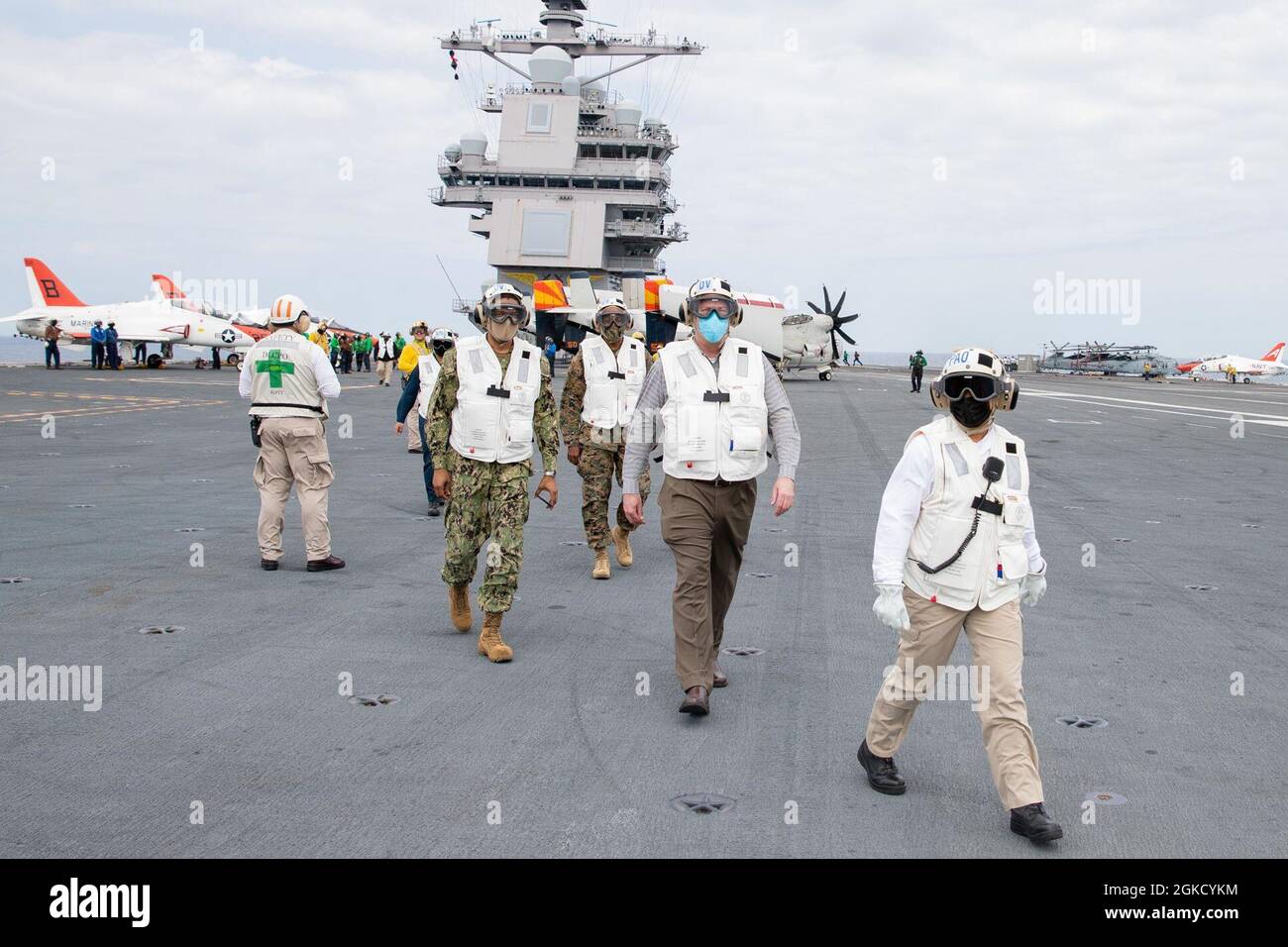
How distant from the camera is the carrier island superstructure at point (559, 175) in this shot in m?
58.6

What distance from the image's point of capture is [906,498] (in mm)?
4184

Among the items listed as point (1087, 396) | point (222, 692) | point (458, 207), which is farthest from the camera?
point (458, 207)

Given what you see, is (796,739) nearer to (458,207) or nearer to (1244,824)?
(1244,824)

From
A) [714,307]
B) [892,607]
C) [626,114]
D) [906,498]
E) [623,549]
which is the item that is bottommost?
[623,549]

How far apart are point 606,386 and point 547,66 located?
56717 millimetres

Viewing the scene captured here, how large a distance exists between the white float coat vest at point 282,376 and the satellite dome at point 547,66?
2206 inches

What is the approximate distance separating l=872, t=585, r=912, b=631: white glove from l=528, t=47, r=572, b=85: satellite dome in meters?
60.9

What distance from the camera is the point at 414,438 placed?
1680 centimetres

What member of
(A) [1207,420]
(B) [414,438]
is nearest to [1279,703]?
(B) [414,438]

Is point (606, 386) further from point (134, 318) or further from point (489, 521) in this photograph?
point (134, 318)

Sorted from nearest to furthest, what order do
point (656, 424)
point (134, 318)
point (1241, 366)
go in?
point (656, 424)
point (134, 318)
point (1241, 366)

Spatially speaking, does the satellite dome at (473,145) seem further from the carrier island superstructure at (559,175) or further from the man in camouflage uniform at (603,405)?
the man in camouflage uniform at (603,405)

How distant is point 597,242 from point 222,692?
180 ft

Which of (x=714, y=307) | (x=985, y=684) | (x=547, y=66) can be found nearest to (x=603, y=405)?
(x=714, y=307)
